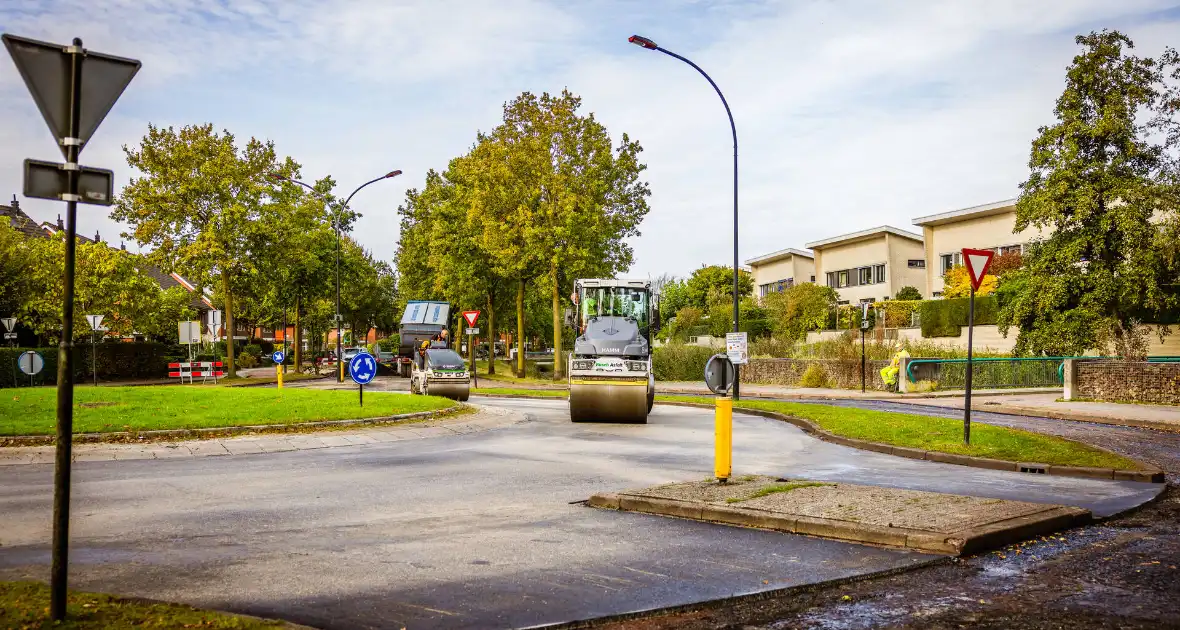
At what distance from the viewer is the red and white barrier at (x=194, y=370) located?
41750 millimetres

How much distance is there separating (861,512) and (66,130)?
6.79 m

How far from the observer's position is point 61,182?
15.3 ft

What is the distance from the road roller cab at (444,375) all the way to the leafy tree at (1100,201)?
19954 millimetres

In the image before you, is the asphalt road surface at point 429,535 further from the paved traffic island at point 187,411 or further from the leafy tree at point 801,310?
the leafy tree at point 801,310

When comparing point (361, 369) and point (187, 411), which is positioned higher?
point (361, 369)

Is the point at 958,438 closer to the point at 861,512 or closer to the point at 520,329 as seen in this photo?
the point at 861,512

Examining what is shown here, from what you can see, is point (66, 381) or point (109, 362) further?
point (109, 362)

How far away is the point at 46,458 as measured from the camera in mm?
13031

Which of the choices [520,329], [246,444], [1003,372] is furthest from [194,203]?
[1003,372]

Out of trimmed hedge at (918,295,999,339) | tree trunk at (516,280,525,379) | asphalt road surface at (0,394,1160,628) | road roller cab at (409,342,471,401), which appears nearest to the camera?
asphalt road surface at (0,394,1160,628)

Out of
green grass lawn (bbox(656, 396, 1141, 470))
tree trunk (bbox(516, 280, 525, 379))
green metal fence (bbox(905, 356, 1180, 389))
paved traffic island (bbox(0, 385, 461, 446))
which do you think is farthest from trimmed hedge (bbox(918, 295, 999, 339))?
paved traffic island (bbox(0, 385, 461, 446))

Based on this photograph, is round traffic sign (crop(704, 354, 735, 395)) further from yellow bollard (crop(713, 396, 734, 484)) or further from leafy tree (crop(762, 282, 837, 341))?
leafy tree (crop(762, 282, 837, 341))

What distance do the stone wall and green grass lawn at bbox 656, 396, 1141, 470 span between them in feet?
51.0

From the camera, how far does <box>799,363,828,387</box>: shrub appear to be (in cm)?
3825
